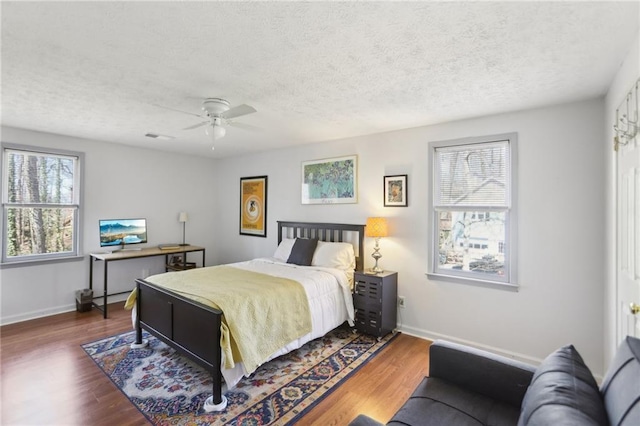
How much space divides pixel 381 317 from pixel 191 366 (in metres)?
2.00

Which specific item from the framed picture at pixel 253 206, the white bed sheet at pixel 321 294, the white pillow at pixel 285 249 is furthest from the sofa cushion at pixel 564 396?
the framed picture at pixel 253 206

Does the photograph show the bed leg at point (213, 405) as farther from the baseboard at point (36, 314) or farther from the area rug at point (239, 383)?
the baseboard at point (36, 314)

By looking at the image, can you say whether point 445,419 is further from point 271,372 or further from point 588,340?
point 588,340

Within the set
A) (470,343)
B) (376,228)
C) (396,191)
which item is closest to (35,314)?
(376,228)

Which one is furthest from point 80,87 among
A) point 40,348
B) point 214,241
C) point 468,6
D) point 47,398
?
point 214,241

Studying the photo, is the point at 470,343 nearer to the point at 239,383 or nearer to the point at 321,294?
the point at 321,294

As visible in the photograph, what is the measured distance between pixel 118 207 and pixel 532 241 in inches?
217

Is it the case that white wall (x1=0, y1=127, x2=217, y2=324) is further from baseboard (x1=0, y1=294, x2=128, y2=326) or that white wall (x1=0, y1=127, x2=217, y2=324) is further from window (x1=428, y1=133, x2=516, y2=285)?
window (x1=428, y1=133, x2=516, y2=285)

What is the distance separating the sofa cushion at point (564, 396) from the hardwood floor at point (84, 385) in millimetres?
1291

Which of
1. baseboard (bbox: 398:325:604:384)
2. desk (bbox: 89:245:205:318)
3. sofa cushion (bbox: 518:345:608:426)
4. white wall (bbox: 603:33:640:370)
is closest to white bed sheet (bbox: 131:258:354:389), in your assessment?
baseboard (bbox: 398:325:604:384)

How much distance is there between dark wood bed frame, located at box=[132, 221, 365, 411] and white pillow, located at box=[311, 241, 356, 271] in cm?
179

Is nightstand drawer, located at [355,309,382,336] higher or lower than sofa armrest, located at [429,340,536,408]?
lower

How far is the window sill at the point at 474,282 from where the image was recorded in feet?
10.1

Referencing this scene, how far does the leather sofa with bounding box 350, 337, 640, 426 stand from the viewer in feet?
3.36
